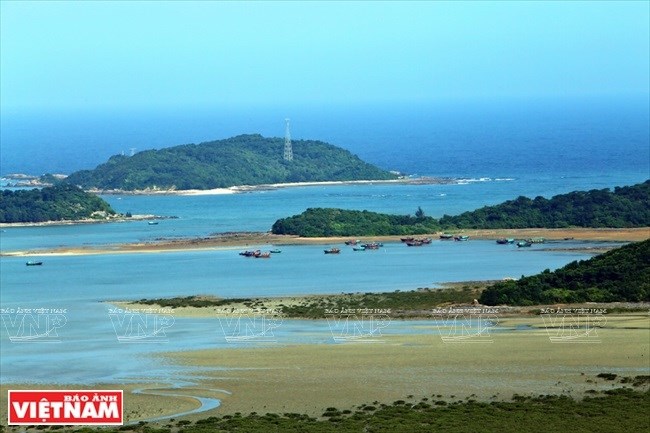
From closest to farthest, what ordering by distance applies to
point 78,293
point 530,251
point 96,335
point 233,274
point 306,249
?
point 96,335 < point 78,293 < point 233,274 < point 530,251 < point 306,249

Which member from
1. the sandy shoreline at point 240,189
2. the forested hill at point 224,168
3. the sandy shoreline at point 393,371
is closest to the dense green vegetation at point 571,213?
the sandy shoreline at point 393,371

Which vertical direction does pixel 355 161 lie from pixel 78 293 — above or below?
above

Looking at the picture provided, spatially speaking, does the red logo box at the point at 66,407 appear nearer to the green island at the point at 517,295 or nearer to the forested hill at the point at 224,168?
the green island at the point at 517,295

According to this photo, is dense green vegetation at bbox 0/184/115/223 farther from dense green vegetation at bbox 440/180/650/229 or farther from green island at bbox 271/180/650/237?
dense green vegetation at bbox 440/180/650/229

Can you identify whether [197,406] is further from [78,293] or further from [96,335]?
[78,293]

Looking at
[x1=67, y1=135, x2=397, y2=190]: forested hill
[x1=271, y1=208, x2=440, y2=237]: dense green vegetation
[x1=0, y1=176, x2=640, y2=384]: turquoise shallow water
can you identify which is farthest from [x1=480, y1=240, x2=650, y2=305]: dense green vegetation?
[x1=67, y1=135, x2=397, y2=190]: forested hill

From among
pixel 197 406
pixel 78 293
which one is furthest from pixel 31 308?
pixel 197 406

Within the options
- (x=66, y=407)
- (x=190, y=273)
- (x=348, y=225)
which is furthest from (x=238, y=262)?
(x=66, y=407)

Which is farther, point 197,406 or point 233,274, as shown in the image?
point 233,274
